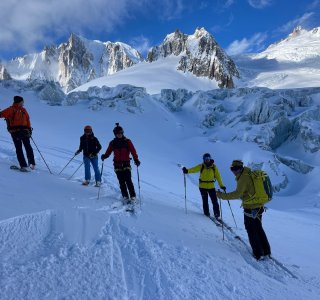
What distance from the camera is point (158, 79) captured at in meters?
87.7

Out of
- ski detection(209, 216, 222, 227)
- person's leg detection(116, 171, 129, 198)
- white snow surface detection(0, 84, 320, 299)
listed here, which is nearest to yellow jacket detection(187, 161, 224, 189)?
ski detection(209, 216, 222, 227)

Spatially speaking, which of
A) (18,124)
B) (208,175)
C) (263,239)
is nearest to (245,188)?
(263,239)

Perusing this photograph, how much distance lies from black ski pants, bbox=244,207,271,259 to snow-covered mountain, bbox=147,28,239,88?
3670 inches

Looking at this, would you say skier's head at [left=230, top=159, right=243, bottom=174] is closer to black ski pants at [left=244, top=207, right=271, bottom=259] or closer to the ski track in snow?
black ski pants at [left=244, top=207, right=271, bottom=259]

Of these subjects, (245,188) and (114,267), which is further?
(245,188)

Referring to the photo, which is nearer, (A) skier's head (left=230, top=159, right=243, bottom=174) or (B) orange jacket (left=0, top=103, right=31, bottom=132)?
(A) skier's head (left=230, top=159, right=243, bottom=174)

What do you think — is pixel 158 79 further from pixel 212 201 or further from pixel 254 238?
pixel 254 238

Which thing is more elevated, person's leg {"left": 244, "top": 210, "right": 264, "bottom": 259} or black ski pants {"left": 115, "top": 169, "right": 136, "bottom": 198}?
black ski pants {"left": 115, "top": 169, "right": 136, "bottom": 198}

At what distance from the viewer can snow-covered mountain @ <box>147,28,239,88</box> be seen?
101 meters

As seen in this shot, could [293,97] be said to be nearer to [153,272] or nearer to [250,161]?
[250,161]

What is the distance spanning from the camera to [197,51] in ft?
350

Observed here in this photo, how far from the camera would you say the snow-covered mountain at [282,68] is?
82.0 metres

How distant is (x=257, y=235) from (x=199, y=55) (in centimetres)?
10247

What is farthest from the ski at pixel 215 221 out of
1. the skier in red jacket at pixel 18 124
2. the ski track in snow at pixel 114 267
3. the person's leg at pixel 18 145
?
the person's leg at pixel 18 145
